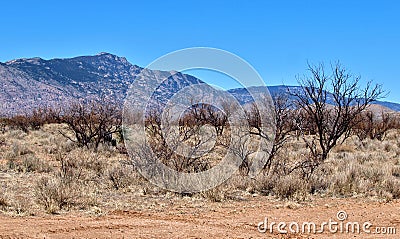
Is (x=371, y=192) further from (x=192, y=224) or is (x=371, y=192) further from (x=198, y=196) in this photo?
(x=192, y=224)

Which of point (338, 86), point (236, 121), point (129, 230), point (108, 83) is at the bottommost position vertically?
point (129, 230)

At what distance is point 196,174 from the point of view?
11.6 metres

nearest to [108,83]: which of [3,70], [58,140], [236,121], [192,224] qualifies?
[3,70]

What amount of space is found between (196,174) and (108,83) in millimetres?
127421

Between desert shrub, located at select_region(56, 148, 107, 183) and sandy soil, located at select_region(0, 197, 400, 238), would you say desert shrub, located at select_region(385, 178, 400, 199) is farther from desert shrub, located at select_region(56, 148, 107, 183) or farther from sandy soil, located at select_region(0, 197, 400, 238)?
desert shrub, located at select_region(56, 148, 107, 183)

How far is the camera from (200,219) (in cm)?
788

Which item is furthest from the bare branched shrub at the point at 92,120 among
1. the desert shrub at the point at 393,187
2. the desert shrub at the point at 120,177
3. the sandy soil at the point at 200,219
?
the desert shrub at the point at 393,187

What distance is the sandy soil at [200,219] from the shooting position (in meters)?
6.73

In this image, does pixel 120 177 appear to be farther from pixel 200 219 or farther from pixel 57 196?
pixel 200 219

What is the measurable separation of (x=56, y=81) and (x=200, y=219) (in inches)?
4928

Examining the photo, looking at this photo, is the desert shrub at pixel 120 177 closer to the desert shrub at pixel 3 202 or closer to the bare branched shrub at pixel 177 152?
the bare branched shrub at pixel 177 152

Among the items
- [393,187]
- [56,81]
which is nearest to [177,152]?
[393,187]

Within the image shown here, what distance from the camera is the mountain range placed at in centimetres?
10036

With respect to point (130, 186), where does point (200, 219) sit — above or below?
below
